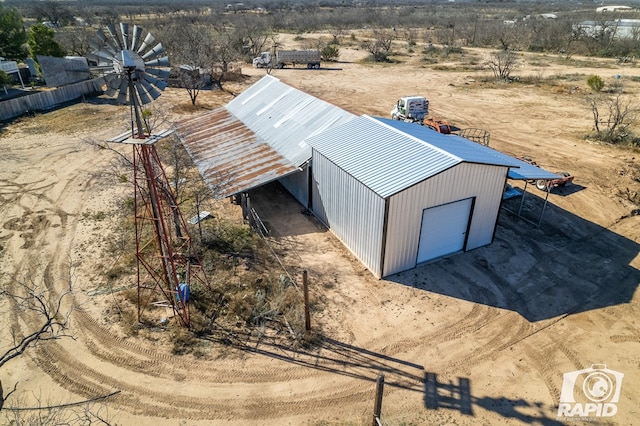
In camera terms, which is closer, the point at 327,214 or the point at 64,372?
the point at 64,372

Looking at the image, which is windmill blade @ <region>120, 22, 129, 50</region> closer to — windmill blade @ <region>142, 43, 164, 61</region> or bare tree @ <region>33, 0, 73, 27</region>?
windmill blade @ <region>142, 43, 164, 61</region>

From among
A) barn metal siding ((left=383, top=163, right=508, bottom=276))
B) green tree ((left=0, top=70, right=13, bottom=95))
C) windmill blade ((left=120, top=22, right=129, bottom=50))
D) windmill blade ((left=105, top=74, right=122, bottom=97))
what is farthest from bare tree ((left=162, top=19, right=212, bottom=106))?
barn metal siding ((left=383, top=163, right=508, bottom=276))

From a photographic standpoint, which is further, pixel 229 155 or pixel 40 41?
pixel 40 41

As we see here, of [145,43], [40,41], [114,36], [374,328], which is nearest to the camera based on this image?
[114,36]

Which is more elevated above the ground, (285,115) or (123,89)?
(123,89)

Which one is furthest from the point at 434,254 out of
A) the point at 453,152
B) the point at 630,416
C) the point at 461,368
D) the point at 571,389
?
the point at 630,416

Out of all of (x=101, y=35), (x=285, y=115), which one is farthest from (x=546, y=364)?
(x=285, y=115)

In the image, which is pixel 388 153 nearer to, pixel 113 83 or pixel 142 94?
pixel 142 94

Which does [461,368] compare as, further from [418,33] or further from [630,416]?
[418,33]
